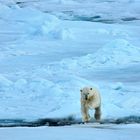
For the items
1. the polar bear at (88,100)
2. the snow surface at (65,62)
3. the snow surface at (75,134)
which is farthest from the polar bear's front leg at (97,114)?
the snow surface at (75,134)

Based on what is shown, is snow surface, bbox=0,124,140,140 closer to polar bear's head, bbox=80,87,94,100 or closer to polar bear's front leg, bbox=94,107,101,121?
polar bear's head, bbox=80,87,94,100

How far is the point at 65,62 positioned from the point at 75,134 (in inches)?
272

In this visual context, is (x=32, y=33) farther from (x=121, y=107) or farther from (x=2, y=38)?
(x=121, y=107)

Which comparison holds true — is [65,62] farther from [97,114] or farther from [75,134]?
[75,134]

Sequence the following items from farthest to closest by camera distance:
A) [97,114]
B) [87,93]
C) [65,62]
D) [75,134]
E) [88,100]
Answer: [65,62], [97,114], [88,100], [87,93], [75,134]

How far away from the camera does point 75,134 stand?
18.3ft

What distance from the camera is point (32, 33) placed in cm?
1700

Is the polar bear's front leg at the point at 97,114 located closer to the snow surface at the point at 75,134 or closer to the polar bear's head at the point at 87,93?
the polar bear's head at the point at 87,93

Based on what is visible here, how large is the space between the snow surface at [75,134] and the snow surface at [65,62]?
2386 mm

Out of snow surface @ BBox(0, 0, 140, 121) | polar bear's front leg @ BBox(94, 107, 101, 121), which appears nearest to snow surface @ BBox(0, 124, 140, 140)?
polar bear's front leg @ BBox(94, 107, 101, 121)

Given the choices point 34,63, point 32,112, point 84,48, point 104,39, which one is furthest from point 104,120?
point 104,39

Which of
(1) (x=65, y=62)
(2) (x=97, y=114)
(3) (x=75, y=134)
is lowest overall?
(3) (x=75, y=134)

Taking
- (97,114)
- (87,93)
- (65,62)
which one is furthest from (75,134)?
(65,62)

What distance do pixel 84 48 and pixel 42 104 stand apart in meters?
5.94
